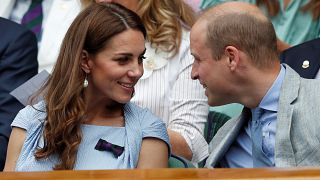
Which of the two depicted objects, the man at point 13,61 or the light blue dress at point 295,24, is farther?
the light blue dress at point 295,24

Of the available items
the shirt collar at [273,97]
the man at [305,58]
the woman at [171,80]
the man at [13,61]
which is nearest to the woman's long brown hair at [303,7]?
the man at [305,58]

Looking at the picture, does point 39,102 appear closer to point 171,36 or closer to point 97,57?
point 97,57

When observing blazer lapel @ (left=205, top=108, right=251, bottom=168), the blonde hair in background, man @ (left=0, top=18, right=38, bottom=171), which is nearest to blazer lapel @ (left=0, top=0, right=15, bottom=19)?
man @ (left=0, top=18, right=38, bottom=171)

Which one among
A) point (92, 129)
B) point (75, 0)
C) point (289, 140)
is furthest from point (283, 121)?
point (75, 0)

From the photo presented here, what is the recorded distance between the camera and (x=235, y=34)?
2.44m

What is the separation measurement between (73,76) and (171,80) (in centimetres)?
68

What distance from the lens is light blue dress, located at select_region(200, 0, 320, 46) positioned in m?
3.77

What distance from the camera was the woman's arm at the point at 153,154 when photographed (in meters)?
2.58

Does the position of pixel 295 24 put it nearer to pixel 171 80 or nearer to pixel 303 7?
pixel 303 7

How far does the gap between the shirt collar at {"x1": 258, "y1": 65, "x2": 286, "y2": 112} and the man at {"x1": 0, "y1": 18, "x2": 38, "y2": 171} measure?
4.00ft

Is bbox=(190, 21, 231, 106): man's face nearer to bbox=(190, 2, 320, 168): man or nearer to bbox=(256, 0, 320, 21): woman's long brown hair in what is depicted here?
bbox=(190, 2, 320, 168): man

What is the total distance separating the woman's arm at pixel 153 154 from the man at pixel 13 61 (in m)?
0.82

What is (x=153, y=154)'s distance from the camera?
8.50 feet

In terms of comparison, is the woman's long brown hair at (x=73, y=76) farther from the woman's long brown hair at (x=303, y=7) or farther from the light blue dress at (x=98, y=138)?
the woman's long brown hair at (x=303, y=7)
